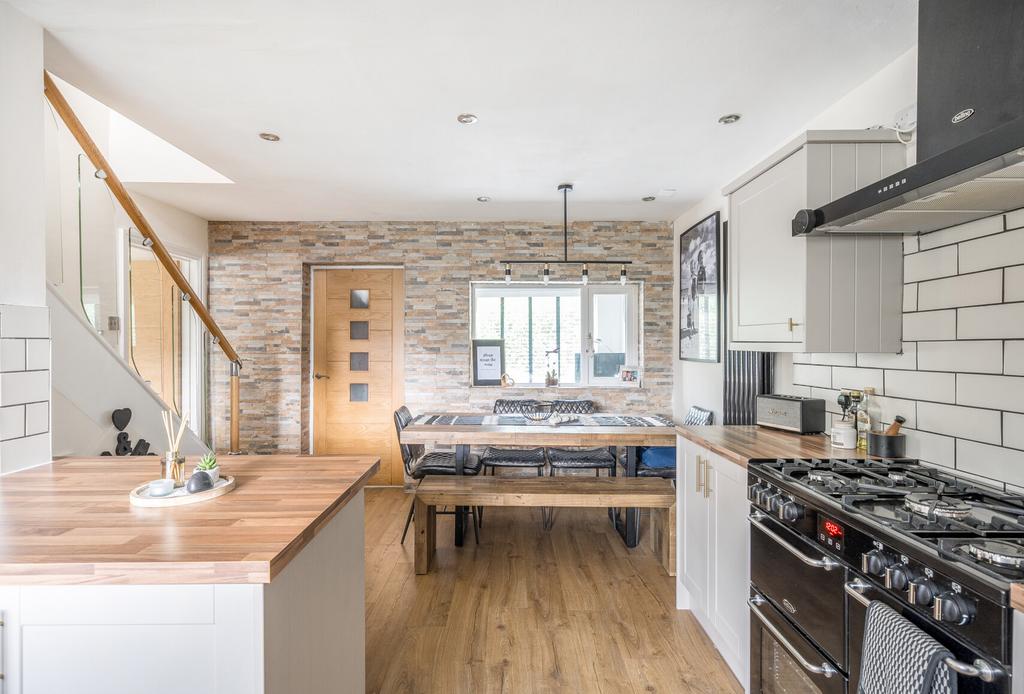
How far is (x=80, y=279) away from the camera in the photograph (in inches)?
88.4

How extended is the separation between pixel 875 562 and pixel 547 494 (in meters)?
2.03

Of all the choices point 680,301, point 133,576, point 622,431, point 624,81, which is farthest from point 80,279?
point 680,301

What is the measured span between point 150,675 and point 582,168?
3.18 m

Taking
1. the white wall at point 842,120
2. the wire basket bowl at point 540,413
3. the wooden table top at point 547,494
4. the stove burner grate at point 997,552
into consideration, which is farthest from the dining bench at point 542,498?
the stove burner grate at point 997,552

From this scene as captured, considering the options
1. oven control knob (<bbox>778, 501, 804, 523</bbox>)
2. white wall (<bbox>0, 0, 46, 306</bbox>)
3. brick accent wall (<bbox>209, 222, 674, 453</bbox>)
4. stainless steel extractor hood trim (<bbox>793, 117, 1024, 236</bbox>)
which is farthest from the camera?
brick accent wall (<bbox>209, 222, 674, 453</bbox>)

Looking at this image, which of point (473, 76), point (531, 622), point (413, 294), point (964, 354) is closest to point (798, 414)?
point (964, 354)

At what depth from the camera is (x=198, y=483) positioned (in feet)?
4.22

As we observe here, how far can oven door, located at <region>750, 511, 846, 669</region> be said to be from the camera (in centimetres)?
136

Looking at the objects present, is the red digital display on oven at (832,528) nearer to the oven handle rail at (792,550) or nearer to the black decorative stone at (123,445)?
the oven handle rail at (792,550)

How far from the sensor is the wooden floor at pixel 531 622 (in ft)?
6.72

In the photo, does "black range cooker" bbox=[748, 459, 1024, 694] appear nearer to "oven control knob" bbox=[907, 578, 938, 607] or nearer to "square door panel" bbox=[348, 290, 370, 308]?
"oven control knob" bbox=[907, 578, 938, 607]

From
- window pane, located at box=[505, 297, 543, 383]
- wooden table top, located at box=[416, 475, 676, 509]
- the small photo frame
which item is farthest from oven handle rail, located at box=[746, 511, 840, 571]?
window pane, located at box=[505, 297, 543, 383]

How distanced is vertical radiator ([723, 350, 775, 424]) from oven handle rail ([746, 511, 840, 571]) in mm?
1483

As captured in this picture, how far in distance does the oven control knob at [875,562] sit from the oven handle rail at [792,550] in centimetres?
13
